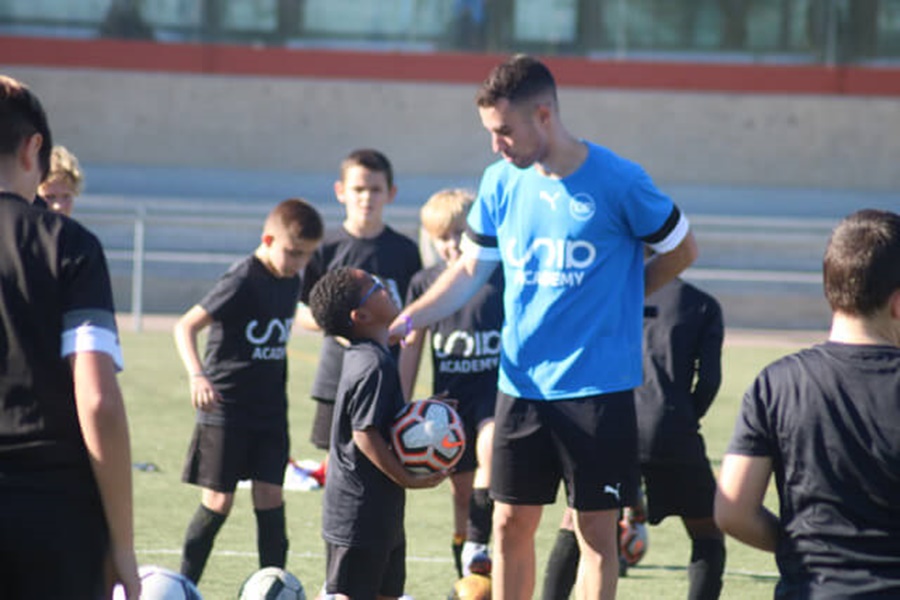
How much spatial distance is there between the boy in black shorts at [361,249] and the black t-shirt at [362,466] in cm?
218

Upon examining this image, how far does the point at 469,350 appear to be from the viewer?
669 centimetres

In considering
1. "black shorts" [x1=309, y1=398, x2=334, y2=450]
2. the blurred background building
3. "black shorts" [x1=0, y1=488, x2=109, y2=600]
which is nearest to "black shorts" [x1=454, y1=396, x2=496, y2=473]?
"black shorts" [x1=309, y1=398, x2=334, y2=450]

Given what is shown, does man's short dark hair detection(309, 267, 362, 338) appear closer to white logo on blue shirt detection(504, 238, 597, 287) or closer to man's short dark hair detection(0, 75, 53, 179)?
white logo on blue shirt detection(504, 238, 597, 287)

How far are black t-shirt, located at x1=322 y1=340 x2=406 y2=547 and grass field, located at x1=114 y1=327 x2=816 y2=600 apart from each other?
157cm

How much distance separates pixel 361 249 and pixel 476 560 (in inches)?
71.2

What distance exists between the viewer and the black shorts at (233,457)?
239 inches

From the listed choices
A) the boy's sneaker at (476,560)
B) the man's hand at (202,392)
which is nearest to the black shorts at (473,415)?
the boy's sneaker at (476,560)

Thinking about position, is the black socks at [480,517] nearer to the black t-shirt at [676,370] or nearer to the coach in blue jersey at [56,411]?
the black t-shirt at [676,370]

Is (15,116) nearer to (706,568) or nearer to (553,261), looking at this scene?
(553,261)

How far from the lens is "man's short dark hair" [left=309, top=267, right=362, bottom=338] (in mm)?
4926

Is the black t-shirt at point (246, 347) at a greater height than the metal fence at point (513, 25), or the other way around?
the metal fence at point (513, 25)

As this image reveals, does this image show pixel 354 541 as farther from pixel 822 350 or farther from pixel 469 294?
pixel 822 350

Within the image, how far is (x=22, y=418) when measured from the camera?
3094 millimetres

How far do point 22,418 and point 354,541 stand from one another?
186 cm
